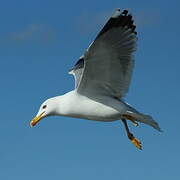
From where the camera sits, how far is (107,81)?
15977 millimetres

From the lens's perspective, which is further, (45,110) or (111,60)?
(45,110)

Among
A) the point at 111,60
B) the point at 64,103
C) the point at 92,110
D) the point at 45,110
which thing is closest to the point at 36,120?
the point at 45,110

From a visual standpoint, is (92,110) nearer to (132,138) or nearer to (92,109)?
(92,109)

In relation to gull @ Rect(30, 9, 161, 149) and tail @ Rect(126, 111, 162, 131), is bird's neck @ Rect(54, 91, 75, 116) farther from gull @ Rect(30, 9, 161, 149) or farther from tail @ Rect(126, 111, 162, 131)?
tail @ Rect(126, 111, 162, 131)

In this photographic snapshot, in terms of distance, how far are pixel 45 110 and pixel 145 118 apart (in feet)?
7.39

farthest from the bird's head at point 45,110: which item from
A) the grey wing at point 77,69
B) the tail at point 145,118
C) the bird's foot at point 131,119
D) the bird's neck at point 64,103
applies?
the tail at point 145,118

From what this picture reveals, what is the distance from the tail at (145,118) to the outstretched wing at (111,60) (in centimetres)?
56

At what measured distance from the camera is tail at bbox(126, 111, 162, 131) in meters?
15.9

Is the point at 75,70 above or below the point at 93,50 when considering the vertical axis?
above

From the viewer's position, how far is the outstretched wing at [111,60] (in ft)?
49.8

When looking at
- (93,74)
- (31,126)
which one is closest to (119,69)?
(93,74)

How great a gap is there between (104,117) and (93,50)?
1.64m

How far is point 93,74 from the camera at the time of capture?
15656 millimetres

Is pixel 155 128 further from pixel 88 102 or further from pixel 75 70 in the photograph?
pixel 75 70
